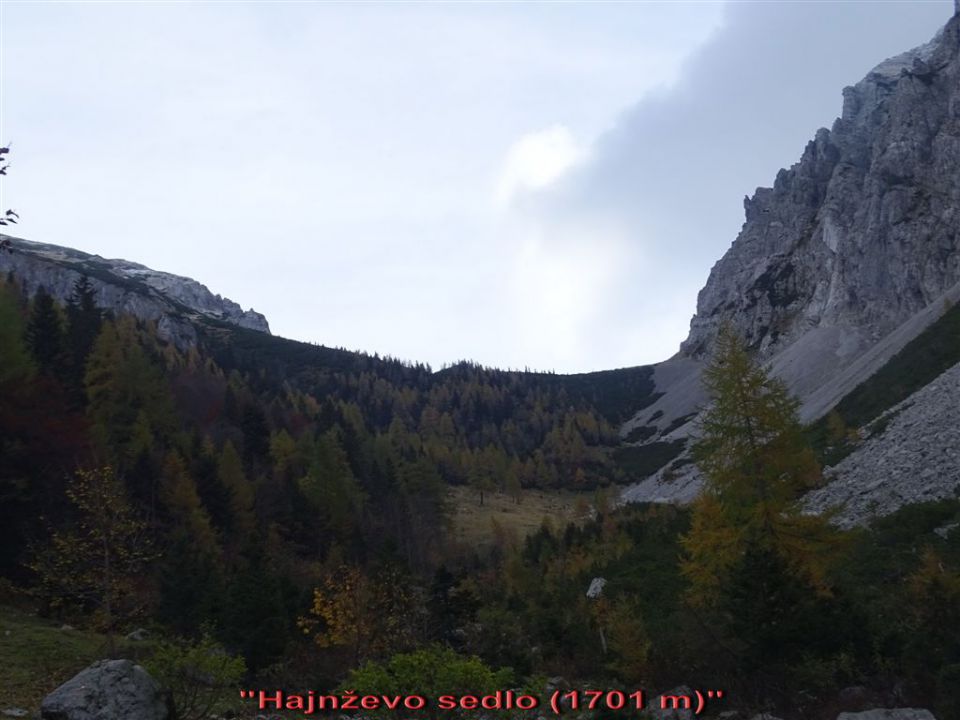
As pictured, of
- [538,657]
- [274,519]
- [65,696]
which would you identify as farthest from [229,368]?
[65,696]

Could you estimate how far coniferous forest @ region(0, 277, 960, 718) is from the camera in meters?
17.4

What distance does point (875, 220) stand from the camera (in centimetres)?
10262

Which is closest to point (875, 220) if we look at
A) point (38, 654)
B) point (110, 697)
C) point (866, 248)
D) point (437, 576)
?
point (866, 248)

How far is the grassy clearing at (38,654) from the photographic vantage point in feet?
52.2

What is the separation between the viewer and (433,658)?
38.2 feet

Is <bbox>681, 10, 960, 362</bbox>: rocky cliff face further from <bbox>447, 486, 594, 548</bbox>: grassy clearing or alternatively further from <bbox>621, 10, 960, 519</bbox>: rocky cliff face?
<bbox>447, 486, 594, 548</bbox>: grassy clearing

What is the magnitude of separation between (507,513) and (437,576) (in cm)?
7323

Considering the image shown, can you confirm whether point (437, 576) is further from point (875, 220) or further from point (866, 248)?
point (875, 220)

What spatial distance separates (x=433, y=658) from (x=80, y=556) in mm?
13389

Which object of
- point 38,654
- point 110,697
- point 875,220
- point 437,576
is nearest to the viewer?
point 110,697

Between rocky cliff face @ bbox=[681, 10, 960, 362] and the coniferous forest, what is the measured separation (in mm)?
48990

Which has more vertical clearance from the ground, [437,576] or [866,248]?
[866,248]

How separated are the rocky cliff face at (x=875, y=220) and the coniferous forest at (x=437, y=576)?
4899 centimetres

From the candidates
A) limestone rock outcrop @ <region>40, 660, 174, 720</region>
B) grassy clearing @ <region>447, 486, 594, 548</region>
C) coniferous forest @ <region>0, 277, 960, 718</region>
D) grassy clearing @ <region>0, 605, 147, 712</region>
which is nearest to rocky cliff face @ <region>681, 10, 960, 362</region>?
grassy clearing @ <region>447, 486, 594, 548</region>
